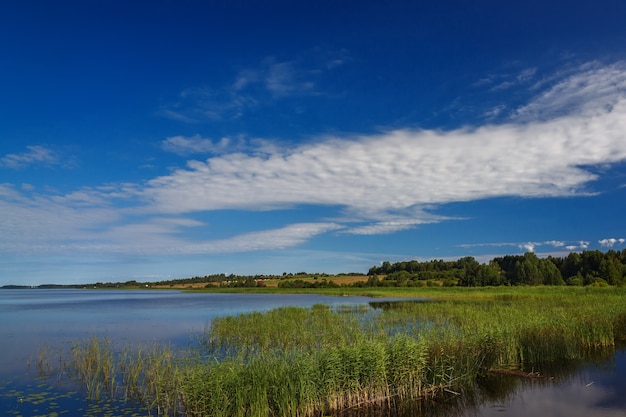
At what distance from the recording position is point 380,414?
11.9 metres

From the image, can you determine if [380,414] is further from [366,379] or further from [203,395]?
[203,395]

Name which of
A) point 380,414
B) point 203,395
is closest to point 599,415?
point 380,414

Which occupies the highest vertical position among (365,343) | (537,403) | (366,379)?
(365,343)

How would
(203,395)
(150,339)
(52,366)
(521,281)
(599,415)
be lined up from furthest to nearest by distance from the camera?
(521,281)
(150,339)
(52,366)
(599,415)
(203,395)

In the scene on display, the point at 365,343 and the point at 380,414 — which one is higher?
the point at 365,343

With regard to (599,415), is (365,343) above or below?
above

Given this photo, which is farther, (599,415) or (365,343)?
(365,343)

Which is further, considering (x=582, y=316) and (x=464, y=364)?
(x=582, y=316)

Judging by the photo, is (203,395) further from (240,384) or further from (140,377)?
(140,377)

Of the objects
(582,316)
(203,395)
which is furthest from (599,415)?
(582,316)

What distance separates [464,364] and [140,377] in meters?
12.1

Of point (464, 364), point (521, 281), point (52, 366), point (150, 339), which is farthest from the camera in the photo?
point (521, 281)

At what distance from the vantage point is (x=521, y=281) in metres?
92.6

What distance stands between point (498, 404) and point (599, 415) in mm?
2602
